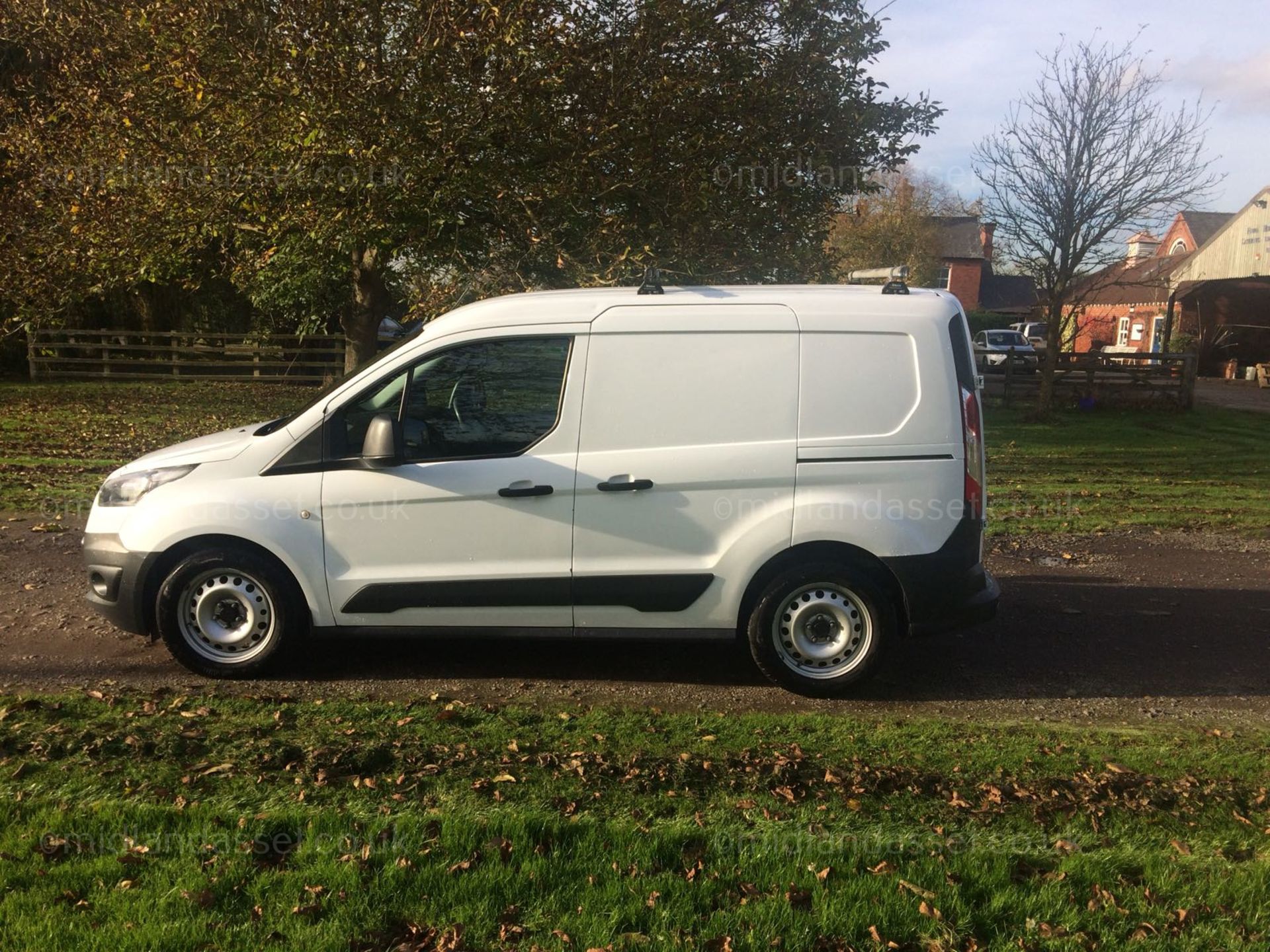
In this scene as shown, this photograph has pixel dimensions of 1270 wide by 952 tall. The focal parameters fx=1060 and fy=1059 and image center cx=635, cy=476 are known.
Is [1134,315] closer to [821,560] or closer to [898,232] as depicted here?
[898,232]

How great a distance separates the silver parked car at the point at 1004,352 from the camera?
25312 mm

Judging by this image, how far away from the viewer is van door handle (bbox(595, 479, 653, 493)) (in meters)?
5.70

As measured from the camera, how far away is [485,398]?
231 inches

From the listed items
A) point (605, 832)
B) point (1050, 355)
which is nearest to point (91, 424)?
point (605, 832)

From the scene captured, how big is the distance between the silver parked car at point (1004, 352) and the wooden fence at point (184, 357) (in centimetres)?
1633

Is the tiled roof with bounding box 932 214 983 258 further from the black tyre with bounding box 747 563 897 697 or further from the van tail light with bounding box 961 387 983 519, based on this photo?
the black tyre with bounding box 747 563 897 697

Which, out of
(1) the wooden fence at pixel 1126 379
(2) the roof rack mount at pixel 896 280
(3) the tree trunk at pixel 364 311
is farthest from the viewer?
(1) the wooden fence at pixel 1126 379

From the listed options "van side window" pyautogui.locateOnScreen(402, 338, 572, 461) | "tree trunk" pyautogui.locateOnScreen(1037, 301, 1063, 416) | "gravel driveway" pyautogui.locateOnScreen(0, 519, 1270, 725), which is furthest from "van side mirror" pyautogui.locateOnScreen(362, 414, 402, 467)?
"tree trunk" pyautogui.locateOnScreen(1037, 301, 1063, 416)

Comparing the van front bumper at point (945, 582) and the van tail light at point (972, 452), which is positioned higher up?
the van tail light at point (972, 452)

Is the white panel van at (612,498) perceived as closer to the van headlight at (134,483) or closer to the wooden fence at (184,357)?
the van headlight at (134,483)

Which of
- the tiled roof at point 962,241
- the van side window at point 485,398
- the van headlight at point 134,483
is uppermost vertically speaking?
the tiled roof at point 962,241

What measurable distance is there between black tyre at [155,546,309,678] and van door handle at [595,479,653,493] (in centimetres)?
181

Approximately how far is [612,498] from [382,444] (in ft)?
4.13

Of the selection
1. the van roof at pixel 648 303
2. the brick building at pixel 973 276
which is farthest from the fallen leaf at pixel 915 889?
the brick building at pixel 973 276
